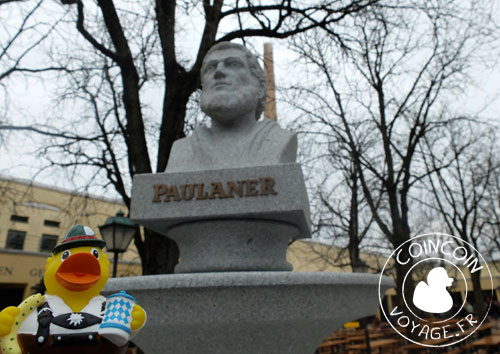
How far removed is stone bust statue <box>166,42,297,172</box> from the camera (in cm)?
364

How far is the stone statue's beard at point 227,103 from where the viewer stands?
3.79m

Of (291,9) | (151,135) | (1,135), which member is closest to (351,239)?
(151,135)

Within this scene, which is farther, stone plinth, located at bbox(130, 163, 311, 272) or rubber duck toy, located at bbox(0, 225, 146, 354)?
stone plinth, located at bbox(130, 163, 311, 272)

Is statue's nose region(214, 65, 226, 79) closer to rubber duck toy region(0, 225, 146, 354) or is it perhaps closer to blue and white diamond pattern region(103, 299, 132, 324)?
rubber duck toy region(0, 225, 146, 354)

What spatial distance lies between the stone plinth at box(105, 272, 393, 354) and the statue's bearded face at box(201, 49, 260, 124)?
1960 mm

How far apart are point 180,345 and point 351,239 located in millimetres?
13902

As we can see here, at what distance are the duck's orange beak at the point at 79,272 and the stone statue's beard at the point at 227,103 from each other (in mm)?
2611

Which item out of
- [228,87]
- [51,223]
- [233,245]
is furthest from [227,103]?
[51,223]

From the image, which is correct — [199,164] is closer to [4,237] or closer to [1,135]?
[1,135]

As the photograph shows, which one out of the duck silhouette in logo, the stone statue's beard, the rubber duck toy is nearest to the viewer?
the rubber duck toy

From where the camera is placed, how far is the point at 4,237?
17.7 m

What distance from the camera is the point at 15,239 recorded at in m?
18.2

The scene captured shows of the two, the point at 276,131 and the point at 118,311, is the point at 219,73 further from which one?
the point at 118,311

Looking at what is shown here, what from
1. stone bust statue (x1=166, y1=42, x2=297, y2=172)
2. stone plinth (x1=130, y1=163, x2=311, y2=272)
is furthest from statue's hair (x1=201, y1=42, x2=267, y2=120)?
stone plinth (x1=130, y1=163, x2=311, y2=272)
